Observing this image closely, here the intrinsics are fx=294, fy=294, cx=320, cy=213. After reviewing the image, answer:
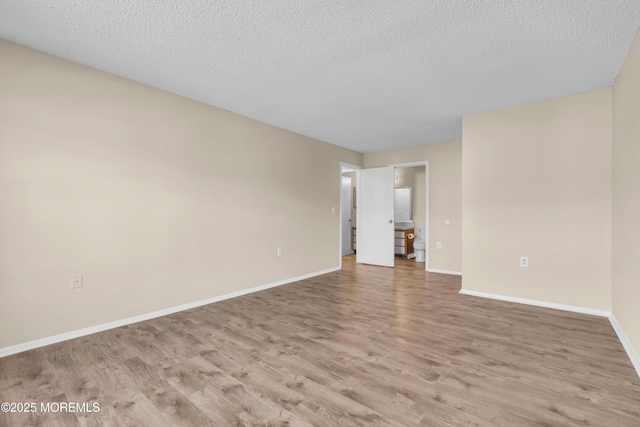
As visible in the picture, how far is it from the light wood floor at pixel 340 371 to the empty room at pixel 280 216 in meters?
0.02

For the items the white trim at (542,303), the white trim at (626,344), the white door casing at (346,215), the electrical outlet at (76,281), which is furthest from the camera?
the white door casing at (346,215)

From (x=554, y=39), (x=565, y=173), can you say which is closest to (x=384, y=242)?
(x=565, y=173)

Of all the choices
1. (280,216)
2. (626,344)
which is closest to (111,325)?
(280,216)

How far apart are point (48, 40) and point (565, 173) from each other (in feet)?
16.6

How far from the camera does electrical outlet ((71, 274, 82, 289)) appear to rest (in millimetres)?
2584

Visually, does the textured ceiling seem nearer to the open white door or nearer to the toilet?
the open white door

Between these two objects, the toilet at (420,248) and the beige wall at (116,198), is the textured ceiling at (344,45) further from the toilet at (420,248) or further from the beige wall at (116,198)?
the toilet at (420,248)

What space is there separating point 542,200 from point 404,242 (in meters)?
3.59

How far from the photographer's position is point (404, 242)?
6883 mm

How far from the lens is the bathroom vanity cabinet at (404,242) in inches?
271

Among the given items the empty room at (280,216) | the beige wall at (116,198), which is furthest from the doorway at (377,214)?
the beige wall at (116,198)

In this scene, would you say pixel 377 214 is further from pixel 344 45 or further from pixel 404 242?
pixel 344 45

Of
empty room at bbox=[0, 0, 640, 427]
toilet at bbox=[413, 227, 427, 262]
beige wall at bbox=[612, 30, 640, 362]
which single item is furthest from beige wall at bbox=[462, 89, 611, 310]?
toilet at bbox=[413, 227, 427, 262]

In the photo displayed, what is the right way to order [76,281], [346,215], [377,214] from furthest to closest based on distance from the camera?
1. [346,215]
2. [377,214]
3. [76,281]
